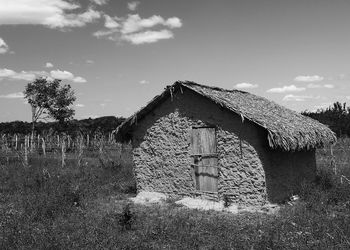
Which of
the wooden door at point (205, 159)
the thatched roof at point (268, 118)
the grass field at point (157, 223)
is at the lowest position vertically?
the grass field at point (157, 223)

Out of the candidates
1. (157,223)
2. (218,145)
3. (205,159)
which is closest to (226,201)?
(205,159)

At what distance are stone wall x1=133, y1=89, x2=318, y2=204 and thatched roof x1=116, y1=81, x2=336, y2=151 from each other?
247mm

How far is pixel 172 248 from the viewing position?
7.02 metres

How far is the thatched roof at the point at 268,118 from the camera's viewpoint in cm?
995

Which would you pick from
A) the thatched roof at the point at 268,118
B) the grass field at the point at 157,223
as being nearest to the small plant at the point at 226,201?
the grass field at the point at 157,223

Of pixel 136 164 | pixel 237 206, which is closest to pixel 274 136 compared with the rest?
pixel 237 206

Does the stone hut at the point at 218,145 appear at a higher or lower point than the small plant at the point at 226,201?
higher

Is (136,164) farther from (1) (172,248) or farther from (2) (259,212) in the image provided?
(1) (172,248)

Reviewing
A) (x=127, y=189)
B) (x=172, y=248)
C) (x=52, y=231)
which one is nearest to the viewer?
(x=172, y=248)

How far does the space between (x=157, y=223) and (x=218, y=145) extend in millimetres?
2987

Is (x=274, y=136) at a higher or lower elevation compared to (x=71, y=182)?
higher

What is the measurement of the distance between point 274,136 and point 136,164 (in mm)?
4505

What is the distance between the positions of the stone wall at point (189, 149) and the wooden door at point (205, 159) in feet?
0.50

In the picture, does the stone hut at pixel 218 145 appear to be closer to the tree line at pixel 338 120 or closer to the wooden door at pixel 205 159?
the wooden door at pixel 205 159
